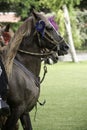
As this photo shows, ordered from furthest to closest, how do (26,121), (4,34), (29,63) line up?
(4,34) → (29,63) → (26,121)

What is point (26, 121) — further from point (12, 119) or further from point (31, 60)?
point (31, 60)

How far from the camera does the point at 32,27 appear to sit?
7535mm

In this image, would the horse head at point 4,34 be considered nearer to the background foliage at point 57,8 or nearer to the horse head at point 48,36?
the horse head at point 48,36

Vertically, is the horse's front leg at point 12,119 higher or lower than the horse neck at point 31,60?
lower

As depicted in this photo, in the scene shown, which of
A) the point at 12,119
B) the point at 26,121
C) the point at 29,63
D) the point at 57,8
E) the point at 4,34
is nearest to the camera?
the point at 12,119

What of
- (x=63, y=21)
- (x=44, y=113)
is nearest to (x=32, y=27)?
(x=44, y=113)

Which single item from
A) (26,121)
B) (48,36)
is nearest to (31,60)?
(48,36)

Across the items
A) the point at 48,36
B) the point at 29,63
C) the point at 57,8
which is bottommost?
the point at 57,8

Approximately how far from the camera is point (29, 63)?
7.73 metres

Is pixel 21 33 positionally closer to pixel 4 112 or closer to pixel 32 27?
pixel 32 27

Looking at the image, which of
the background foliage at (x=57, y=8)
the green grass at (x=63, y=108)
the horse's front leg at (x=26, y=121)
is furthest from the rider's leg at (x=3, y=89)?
the background foliage at (x=57, y=8)

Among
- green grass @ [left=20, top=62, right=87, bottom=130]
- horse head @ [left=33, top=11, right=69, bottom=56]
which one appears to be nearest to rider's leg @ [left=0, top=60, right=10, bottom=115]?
horse head @ [left=33, top=11, right=69, bottom=56]

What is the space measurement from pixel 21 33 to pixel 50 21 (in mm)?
653

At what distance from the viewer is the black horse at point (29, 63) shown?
7.27 meters
